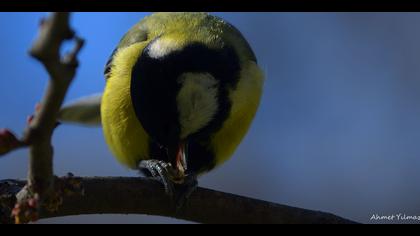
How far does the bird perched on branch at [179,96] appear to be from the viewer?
5.91 ft

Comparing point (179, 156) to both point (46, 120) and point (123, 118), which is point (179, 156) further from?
point (46, 120)

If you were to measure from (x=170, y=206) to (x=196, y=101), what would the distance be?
43 centimetres

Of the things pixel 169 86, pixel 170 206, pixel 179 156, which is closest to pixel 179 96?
pixel 169 86

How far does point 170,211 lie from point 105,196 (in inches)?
6.6

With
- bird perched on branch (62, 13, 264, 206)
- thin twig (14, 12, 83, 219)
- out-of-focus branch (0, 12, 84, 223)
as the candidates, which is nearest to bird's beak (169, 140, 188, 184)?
bird perched on branch (62, 13, 264, 206)

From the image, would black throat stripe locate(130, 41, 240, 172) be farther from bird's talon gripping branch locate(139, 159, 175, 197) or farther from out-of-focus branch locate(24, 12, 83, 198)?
out-of-focus branch locate(24, 12, 83, 198)

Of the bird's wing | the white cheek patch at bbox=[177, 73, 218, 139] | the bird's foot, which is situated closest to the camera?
the bird's foot

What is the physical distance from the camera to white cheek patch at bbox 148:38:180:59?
1.93 m

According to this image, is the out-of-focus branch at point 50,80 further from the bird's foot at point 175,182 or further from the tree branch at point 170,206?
the bird's foot at point 175,182

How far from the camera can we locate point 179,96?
1.78 m

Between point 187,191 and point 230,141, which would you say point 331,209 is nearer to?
point 230,141

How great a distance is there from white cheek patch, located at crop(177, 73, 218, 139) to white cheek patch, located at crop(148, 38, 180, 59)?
0.46ft

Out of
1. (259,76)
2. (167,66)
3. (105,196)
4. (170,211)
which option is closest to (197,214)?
(170,211)

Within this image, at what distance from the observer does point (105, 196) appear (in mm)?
1353
